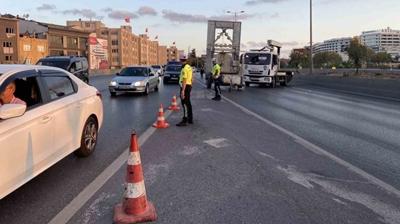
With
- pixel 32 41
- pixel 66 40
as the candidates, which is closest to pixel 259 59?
pixel 32 41

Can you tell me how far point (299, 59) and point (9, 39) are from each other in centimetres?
6515

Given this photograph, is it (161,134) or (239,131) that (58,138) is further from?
(239,131)

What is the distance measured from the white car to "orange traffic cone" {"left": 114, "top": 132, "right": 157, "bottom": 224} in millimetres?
1238

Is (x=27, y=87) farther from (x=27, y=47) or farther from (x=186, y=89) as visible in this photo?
(x=27, y=47)

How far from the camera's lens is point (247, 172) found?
6863mm

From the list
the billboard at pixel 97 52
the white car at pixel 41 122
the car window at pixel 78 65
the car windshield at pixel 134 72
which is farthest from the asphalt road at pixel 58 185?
the billboard at pixel 97 52

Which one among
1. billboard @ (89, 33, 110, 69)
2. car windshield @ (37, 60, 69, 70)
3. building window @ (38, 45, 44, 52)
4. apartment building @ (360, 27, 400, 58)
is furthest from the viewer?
apartment building @ (360, 27, 400, 58)

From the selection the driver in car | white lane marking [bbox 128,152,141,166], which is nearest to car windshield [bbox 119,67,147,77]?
the driver in car

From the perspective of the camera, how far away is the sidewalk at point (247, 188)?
16.3ft

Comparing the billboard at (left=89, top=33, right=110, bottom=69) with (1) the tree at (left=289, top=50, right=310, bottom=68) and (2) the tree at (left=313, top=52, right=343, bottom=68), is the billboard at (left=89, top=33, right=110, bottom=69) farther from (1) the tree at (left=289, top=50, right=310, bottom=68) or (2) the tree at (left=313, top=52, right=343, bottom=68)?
(2) the tree at (left=313, top=52, right=343, bottom=68)

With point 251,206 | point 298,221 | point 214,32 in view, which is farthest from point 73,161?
point 214,32

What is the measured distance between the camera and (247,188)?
600cm

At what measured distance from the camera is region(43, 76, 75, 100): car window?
6.68 meters

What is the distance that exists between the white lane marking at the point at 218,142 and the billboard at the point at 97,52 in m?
120
